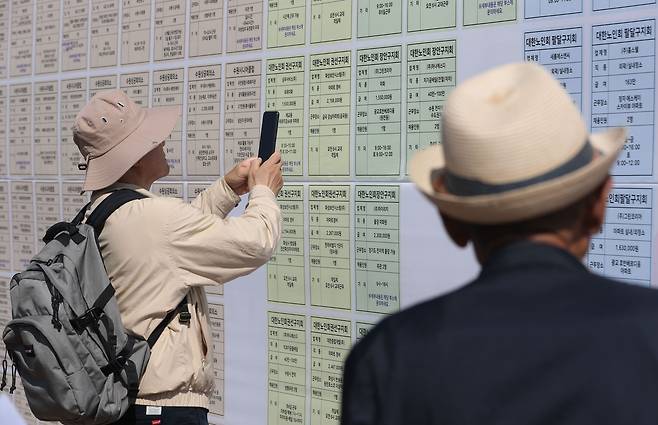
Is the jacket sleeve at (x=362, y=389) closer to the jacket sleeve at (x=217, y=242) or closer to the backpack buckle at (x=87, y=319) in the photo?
the jacket sleeve at (x=217, y=242)

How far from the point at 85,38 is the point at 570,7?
1992 millimetres

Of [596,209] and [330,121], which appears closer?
[596,209]

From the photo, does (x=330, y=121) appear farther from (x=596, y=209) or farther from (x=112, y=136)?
(x=596, y=209)

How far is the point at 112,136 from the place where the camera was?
83.5 inches

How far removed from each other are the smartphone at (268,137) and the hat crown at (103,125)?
33 centimetres

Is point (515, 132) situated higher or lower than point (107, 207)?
higher

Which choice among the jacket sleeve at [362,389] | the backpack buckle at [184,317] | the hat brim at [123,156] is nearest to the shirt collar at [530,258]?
the jacket sleeve at [362,389]

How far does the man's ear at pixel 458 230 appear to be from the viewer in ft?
3.52

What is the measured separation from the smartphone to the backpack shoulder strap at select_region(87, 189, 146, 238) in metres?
0.36

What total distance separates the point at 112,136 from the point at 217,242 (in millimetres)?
428

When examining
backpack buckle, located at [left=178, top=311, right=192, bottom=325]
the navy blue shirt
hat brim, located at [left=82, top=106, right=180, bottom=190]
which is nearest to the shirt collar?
the navy blue shirt

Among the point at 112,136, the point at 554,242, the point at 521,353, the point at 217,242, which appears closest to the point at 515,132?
the point at 554,242

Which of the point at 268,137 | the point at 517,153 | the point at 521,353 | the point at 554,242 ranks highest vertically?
the point at 268,137

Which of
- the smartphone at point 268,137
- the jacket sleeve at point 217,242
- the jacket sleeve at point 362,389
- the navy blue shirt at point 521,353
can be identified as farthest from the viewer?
the smartphone at point 268,137
